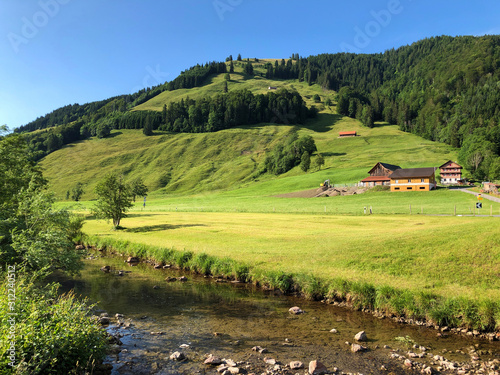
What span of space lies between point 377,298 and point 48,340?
15.9 meters

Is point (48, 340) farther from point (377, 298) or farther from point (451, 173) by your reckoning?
point (451, 173)

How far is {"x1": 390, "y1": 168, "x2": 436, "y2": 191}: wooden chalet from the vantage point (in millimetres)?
94750

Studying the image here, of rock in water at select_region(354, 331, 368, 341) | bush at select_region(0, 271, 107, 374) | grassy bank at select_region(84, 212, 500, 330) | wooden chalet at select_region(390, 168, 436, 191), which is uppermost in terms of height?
wooden chalet at select_region(390, 168, 436, 191)

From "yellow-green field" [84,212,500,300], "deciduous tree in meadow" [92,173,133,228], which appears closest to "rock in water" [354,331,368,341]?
"yellow-green field" [84,212,500,300]

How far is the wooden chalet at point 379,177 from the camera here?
108m

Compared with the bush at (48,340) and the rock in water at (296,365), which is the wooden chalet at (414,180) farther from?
the bush at (48,340)

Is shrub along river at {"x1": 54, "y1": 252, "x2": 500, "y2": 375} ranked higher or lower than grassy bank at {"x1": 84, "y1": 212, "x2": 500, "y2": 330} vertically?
lower

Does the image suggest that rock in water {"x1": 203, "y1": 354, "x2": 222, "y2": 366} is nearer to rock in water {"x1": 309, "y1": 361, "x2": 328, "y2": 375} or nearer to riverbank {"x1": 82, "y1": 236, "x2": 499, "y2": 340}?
rock in water {"x1": 309, "y1": 361, "x2": 328, "y2": 375}

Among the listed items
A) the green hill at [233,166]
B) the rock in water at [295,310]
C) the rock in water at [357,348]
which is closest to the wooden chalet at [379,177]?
the green hill at [233,166]

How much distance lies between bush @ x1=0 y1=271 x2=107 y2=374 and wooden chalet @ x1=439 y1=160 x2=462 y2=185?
139 metres

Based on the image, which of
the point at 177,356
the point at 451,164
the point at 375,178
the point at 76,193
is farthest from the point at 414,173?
the point at 76,193

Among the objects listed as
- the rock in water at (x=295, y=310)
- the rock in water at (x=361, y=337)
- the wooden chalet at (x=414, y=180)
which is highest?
the wooden chalet at (x=414, y=180)

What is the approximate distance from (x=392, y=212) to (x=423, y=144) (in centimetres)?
14528

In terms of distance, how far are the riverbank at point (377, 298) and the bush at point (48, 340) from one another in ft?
43.6
